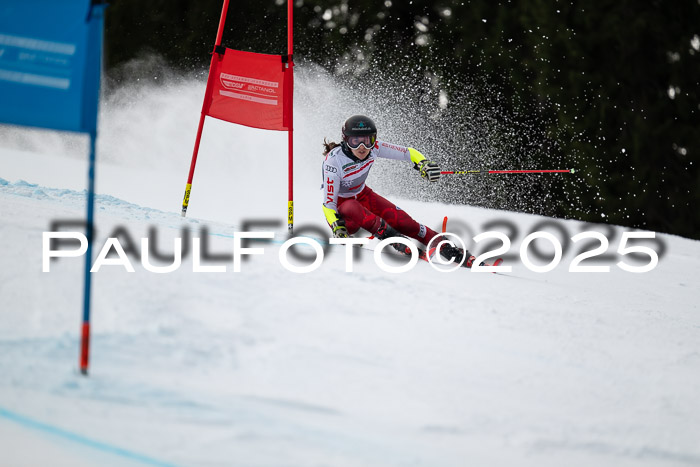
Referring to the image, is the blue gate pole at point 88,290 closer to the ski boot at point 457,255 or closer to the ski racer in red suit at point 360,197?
the ski racer in red suit at point 360,197

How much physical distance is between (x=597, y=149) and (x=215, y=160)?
19.3 ft

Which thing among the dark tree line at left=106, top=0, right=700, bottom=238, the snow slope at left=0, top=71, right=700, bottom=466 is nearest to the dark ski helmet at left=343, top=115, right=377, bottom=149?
the snow slope at left=0, top=71, right=700, bottom=466

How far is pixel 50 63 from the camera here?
2229 millimetres

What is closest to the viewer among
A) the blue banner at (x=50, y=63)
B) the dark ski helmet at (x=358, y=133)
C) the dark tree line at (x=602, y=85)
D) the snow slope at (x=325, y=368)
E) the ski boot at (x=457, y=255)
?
the snow slope at (x=325, y=368)

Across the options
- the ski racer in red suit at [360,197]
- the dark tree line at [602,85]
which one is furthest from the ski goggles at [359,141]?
the dark tree line at [602,85]

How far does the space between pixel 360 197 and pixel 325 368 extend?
9.07 ft

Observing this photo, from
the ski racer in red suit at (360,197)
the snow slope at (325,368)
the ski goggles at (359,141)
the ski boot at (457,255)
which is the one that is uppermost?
the ski goggles at (359,141)

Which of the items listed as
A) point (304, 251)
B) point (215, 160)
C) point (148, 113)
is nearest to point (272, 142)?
point (215, 160)

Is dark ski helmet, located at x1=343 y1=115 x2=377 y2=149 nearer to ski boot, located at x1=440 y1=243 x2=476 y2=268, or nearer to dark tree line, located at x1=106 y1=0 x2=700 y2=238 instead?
ski boot, located at x1=440 y1=243 x2=476 y2=268
